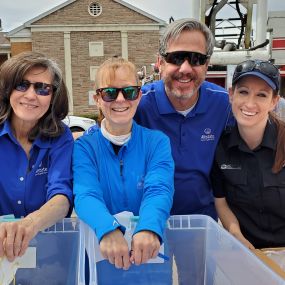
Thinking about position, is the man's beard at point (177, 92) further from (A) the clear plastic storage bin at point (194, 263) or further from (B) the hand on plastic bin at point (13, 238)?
(B) the hand on plastic bin at point (13, 238)

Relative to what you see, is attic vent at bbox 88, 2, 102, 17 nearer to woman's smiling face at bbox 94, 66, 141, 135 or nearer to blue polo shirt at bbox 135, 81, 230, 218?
blue polo shirt at bbox 135, 81, 230, 218

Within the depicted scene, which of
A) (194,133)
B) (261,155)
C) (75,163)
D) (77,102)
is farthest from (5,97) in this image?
(77,102)

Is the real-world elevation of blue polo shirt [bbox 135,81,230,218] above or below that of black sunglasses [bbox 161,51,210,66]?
below

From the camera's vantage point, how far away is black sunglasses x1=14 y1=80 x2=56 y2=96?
194 centimetres

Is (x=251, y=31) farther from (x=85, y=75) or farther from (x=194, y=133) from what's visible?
(x=85, y=75)

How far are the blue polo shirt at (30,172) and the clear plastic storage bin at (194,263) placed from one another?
36cm

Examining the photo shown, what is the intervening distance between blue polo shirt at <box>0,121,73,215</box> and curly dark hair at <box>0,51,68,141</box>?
0.23 feet

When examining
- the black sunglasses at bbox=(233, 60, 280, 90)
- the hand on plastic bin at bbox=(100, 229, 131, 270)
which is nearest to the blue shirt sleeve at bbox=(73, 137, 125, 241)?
the hand on plastic bin at bbox=(100, 229, 131, 270)

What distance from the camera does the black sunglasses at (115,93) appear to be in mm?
1863

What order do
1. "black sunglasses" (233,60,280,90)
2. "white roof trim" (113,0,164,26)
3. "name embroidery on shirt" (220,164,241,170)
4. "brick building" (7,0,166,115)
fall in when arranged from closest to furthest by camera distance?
"black sunglasses" (233,60,280,90)
"name embroidery on shirt" (220,164,241,170)
"brick building" (7,0,166,115)
"white roof trim" (113,0,164,26)

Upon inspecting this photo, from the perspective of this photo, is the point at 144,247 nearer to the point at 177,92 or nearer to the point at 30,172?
the point at 30,172

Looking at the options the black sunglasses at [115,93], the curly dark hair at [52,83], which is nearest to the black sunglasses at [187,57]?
the black sunglasses at [115,93]

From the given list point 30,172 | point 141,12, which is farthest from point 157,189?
point 141,12

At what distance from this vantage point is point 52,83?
79.5 inches
